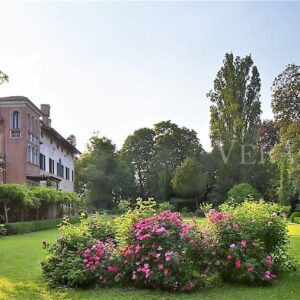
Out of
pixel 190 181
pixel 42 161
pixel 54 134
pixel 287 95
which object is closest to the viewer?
pixel 287 95

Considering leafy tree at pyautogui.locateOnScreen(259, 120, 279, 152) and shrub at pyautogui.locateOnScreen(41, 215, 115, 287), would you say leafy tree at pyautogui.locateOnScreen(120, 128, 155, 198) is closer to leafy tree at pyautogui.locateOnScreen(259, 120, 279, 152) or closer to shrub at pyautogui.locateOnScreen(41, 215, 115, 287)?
leafy tree at pyautogui.locateOnScreen(259, 120, 279, 152)

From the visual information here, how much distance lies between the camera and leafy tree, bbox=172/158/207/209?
1937 inches

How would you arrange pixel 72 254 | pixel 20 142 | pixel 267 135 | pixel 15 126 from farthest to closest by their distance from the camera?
pixel 267 135 < pixel 15 126 < pixel 20 142 < pixel 72 254

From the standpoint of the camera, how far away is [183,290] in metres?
6.94

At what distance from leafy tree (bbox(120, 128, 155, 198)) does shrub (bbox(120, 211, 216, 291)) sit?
49816 millimetres

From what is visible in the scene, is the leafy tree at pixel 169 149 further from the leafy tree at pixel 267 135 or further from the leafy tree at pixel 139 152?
the leafy tree at pixel 267 135

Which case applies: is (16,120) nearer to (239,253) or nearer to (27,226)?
(27,226)

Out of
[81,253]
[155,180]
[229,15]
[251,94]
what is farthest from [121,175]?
[81,253]

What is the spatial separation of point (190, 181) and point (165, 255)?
4242 cm

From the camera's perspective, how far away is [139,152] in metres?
58.5

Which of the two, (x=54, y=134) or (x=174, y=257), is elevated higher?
(x=54, y=134)

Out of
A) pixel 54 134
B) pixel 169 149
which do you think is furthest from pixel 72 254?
pixel 169 149

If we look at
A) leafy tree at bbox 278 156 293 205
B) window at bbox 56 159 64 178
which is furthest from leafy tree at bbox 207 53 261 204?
window at bbox 56 159 64 178

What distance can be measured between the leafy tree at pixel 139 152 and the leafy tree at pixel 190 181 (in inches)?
323
